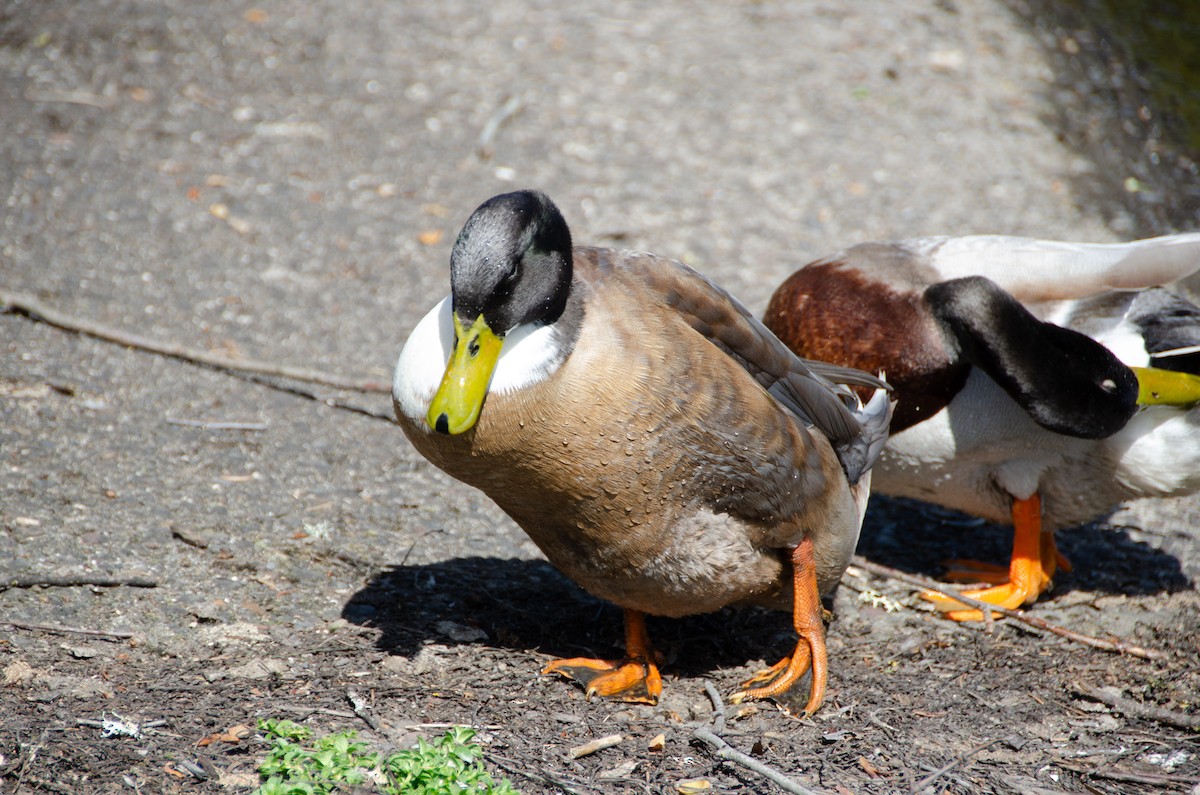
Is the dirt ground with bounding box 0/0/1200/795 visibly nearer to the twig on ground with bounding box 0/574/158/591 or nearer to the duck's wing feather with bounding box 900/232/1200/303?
the twig on ground with bounding box 0/574/158/591

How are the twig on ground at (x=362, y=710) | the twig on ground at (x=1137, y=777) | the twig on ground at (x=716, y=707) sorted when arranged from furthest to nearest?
the twig on ground at (x=716, y=707) → the twig on ground at (x=1137, y=777) → the twig on ground at (x=362, y=710)

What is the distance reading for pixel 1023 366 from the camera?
4004 millimetres

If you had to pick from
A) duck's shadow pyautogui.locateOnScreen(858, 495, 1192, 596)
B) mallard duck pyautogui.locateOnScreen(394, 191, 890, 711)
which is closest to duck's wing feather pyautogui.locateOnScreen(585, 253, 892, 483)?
mallard duck pyautogui.locateOnScreen(394, 191, 890, 711)

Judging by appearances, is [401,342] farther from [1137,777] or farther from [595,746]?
[1137,777]

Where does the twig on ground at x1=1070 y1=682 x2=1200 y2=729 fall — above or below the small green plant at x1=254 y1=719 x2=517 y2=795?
below

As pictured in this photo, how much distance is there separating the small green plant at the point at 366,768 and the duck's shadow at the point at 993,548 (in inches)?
97.3

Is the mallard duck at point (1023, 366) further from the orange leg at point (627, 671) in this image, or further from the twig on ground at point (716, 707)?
the orange leg at point (627, 671)

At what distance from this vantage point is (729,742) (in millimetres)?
3217

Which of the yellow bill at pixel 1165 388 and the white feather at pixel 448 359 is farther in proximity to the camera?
the yellow bill at pixel 1165 388

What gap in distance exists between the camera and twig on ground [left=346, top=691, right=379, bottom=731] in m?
2.97

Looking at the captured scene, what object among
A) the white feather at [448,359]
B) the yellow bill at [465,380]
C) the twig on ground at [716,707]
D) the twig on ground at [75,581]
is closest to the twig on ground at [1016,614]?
the twig on ground at [716,707]

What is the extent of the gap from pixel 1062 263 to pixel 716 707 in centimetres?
227

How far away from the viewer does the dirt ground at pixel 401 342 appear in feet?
10.6

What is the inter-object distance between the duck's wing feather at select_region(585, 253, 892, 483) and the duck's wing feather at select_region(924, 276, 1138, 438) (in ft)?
1.43
